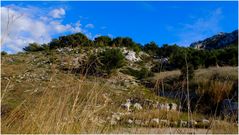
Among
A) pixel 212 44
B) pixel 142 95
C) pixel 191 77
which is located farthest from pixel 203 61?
pixel 212 44

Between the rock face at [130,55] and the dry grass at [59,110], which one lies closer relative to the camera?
the dry grass at [59,110]

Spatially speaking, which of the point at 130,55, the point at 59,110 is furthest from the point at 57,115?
the point at 130,55

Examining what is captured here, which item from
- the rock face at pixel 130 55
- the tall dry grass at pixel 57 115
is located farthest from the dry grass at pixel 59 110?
the rock face at pixel 130 55

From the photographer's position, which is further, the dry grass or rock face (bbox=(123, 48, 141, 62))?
rock face (bbox=(123, 48, 141, 62))

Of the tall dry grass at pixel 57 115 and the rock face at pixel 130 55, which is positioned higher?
the rock face at pixel 130 55

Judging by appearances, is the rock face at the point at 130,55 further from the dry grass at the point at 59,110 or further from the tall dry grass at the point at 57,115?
the tall dry grass at the point at 57,115

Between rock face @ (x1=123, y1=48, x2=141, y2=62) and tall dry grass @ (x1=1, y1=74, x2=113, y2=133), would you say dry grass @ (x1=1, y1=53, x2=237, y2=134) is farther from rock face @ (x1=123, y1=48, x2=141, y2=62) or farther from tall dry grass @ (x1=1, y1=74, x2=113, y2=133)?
rock face @ (x1=123, y1=48, x2=141, y2=62)

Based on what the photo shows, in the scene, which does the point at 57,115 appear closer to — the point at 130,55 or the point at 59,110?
the point at 59,110

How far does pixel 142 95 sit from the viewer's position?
5848 millimetres

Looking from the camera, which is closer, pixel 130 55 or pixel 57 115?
pixel 57 115

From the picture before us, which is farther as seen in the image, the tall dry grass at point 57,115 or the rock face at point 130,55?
the rock face at point 130,55

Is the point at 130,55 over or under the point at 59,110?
over

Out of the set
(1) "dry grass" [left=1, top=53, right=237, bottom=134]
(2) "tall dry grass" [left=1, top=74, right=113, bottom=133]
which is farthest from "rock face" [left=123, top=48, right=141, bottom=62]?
(2) "tall dry grass" [left=1, top=74, right=113, bottom=133]

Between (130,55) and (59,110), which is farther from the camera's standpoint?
(130,55)
